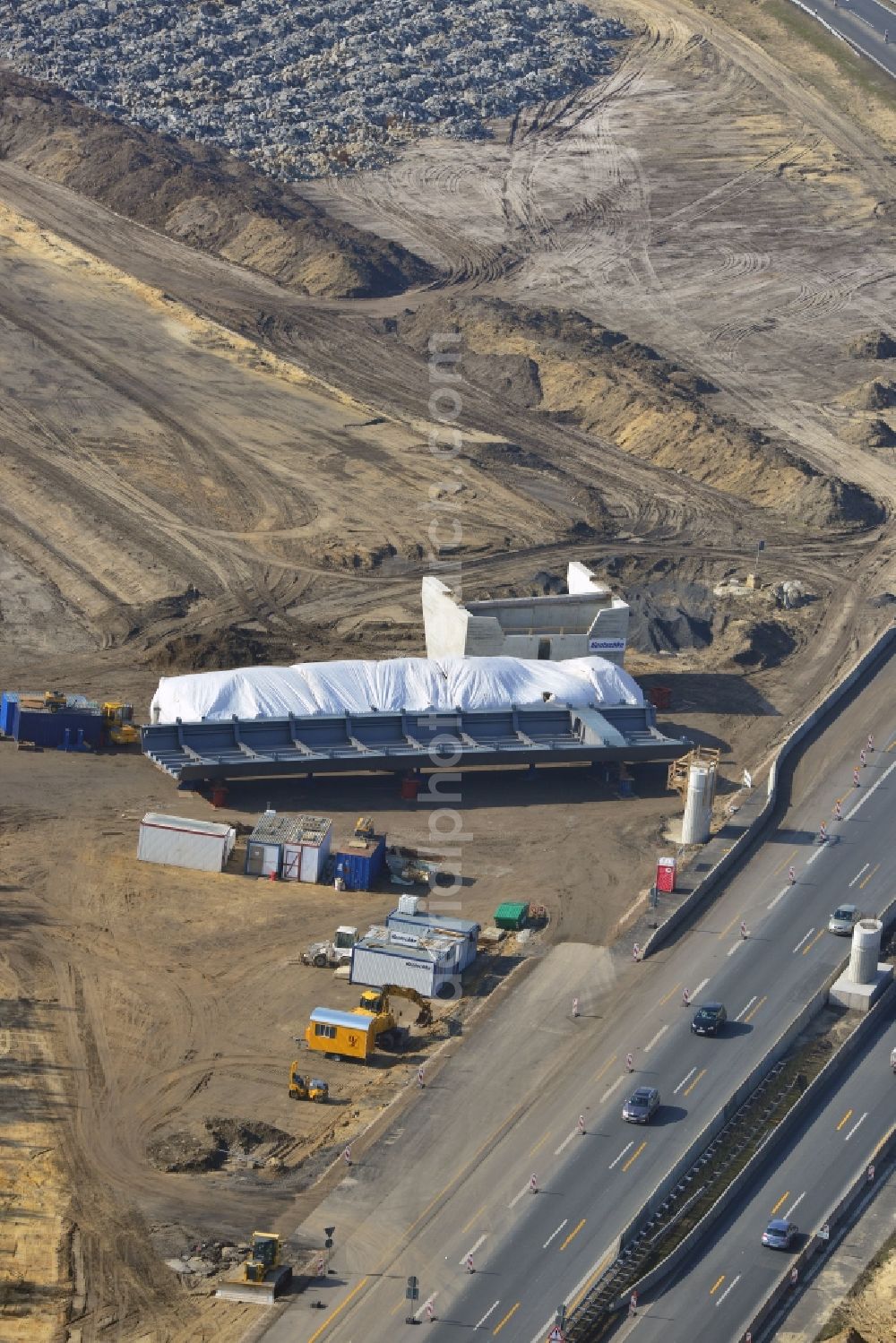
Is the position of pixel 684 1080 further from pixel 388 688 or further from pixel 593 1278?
pixel 388 688

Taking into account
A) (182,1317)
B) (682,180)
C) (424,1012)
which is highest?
(682,180)

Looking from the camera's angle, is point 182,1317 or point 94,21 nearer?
point 182,1317

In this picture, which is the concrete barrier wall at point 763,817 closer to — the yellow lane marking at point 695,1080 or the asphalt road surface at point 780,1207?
the yellow lane marking at point 695,1080

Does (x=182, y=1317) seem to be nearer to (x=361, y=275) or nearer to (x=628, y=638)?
(x=628, y=638)

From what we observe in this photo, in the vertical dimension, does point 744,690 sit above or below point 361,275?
below

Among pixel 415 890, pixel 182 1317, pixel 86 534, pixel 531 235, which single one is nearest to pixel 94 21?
pixel 531 235

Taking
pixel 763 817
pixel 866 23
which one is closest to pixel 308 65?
pixel 866 23

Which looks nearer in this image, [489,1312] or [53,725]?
[489,1312]
